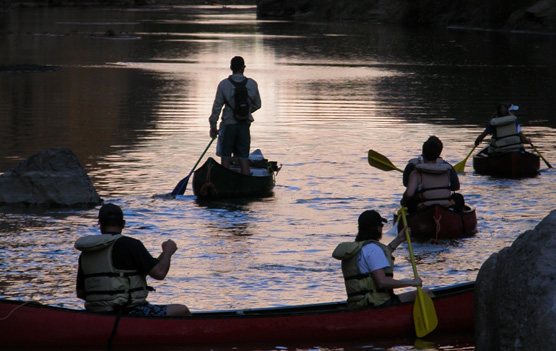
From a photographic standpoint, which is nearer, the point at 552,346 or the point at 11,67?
the point at 552,346

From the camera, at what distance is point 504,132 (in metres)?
19.3

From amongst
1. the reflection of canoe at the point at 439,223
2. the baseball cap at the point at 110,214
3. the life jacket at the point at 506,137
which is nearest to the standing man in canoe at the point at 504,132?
the life jacket at the point at 506,137

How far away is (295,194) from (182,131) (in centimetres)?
799

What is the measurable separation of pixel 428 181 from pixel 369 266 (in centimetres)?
A: 462

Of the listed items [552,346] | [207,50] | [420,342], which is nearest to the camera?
[552,346]

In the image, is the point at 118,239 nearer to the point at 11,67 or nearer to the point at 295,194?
the point at 295,194

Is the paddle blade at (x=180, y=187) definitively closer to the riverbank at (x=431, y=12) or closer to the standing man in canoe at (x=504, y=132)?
the standing man in canoe at (x=504, y=132)

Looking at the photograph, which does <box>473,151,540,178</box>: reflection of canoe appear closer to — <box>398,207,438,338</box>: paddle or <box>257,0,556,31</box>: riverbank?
<box>398,207,438,338</box>: paddle

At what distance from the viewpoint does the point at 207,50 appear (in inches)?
2372

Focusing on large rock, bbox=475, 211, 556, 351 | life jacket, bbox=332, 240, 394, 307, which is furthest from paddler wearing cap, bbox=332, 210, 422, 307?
large rock, bbox=475, 211, 556, 351

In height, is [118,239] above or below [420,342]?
above

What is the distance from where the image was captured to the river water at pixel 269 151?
12.4m

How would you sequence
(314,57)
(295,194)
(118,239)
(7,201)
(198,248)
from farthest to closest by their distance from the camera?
(314,57), (295,194), (7,201), (198,248), (118,239)

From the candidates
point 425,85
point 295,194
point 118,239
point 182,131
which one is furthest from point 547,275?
point 425,85
